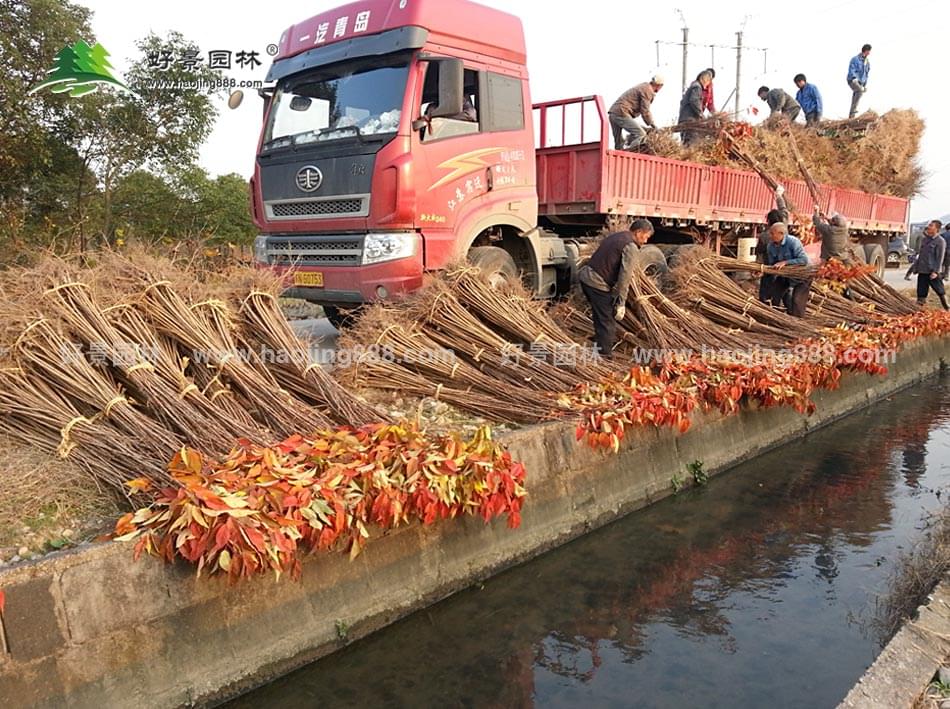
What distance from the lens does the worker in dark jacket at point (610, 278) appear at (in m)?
5.99

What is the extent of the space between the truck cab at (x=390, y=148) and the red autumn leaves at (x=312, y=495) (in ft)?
8.60

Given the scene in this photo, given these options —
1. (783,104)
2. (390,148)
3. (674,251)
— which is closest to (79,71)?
(390,148)

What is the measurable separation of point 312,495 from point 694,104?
9.28 metres

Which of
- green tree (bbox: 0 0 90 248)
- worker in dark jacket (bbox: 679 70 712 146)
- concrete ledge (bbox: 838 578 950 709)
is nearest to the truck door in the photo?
worker in dark jacket (bbox: 679 70 712 146)

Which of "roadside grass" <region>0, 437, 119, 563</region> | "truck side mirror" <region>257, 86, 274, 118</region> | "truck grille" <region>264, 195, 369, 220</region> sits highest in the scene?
"truck side mirror" <region>257, 86, 274, 118</region>

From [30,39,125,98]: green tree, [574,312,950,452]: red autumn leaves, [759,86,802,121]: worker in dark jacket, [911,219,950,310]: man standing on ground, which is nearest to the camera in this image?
[574,312,950,452]: red autumn leaves

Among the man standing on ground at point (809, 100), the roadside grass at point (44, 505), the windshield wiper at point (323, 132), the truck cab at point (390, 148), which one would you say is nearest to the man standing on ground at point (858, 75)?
the man standing on ground at point (809, 100)

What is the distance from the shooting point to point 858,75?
13.7 metres

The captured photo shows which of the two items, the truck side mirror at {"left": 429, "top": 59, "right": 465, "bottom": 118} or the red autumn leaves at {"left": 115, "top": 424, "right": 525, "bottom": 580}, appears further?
the truck side mirror at {"left": 429, "top": 59, "right": 465, "bottom": 118}

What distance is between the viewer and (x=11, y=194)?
10219mm

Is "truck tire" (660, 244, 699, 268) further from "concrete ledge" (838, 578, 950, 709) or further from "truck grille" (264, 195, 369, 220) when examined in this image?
"concrete ledge" (838, 578, 950, 709)

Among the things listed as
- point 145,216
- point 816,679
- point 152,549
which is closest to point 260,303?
point 152,549

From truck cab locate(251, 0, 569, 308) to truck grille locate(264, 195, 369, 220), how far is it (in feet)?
0.04

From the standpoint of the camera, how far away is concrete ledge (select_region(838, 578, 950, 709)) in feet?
8.03
